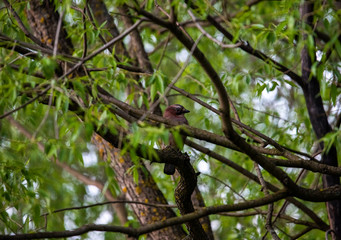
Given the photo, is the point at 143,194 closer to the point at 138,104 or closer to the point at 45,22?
the point at 138,104

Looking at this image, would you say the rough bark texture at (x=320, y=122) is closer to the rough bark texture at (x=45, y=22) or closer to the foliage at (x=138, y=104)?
the foliage at (x=138, y=104)

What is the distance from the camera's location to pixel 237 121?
15.5 feet

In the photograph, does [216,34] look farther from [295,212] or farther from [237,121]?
[295,212]

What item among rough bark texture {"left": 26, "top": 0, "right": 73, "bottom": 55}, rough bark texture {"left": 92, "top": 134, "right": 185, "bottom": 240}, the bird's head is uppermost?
rough bark texture {"left": 26, "top": 0, "right": 73, "bottom": 55}

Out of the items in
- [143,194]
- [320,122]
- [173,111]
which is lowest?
[143,194]

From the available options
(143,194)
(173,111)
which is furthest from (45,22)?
(143,194)

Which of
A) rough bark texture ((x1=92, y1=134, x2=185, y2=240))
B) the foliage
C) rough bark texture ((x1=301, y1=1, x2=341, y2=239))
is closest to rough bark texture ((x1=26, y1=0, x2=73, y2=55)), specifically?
the foliage

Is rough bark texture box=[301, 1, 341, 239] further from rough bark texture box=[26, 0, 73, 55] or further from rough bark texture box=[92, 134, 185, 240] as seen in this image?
rough bark texture box=[26, 0, 73, 55]

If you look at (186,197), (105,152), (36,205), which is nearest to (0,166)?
(36,205)

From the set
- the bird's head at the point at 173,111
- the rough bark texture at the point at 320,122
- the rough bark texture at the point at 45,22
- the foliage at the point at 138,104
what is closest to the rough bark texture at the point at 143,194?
the foliage at the point at 138,104

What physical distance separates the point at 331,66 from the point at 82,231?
2.40m

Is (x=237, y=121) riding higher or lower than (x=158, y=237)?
higher

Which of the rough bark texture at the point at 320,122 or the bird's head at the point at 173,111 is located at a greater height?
the bird's head at the point at 173,111

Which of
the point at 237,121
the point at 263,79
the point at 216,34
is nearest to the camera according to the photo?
the point at 237,121
